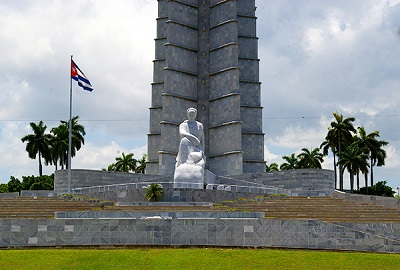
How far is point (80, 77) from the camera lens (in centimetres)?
4816

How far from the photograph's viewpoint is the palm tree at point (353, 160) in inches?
2847

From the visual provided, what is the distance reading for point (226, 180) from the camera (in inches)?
2328

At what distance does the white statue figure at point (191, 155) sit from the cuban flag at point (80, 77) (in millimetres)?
8746

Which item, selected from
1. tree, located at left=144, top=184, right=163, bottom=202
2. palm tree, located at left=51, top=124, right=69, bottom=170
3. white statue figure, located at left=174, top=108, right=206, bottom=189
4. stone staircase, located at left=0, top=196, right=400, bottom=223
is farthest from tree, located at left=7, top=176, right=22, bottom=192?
stone staircase, located at left=0, top=196, right=400, bottom=223

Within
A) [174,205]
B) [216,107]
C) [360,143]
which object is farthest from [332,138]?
[174,205]

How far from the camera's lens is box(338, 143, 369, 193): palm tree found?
7231 cm

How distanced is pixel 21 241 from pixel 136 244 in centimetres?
459

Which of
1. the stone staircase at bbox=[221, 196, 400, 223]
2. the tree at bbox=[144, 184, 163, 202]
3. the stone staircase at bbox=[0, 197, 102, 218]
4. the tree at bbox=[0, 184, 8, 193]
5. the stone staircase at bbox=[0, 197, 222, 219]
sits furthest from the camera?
the tree at bbox=[0, 184, 8, 193]

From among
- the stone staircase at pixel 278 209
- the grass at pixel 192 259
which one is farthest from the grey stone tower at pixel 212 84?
the grass at pixel 192 259

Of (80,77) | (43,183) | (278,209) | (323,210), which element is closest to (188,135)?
(80,77)

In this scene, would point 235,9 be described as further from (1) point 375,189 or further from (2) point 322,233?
(2) point 322,233

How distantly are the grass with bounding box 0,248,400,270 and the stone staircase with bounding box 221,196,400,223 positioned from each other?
18.3ft

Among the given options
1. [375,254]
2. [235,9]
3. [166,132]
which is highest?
[235,9]

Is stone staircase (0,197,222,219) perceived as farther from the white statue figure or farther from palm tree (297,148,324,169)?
palm tree (297,148,324,169)
